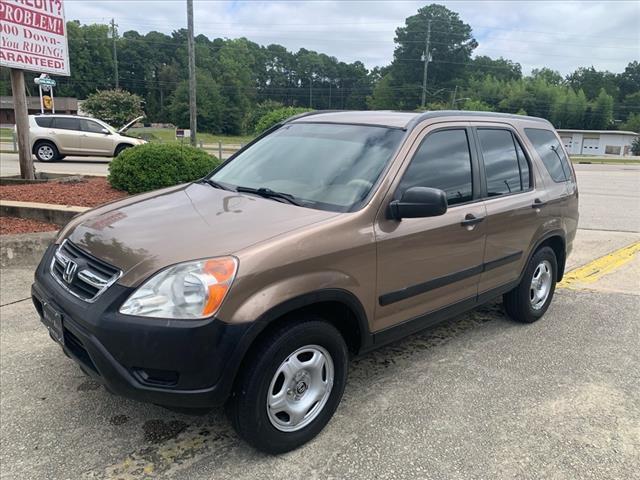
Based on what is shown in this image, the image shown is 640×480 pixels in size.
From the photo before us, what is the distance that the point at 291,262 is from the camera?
2453 millimetres

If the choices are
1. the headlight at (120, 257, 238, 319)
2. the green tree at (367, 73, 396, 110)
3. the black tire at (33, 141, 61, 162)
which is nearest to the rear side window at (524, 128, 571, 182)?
the headlight at (120, 257, 238, 319)

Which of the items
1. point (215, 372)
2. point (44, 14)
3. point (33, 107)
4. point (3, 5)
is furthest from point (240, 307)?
point (33, 107)

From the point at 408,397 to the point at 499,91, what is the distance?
325 ft

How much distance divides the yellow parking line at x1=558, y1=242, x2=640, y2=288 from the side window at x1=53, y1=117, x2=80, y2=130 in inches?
641

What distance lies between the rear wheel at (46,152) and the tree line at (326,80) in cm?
6158

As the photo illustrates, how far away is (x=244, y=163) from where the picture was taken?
3775 millimetres

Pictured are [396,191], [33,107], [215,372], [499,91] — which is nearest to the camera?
[215,372]

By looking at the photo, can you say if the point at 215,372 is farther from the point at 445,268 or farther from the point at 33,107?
the point at 33,107

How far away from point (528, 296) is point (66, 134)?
54.8 ft

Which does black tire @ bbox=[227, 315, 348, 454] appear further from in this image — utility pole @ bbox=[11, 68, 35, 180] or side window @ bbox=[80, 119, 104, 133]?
side window @ bbox=[80, 119, 104, 133]

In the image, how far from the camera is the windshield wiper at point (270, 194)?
9.84 feet

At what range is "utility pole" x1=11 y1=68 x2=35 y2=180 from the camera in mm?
7941

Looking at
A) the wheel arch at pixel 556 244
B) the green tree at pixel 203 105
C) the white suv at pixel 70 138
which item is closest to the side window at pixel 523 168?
the wheel arch at pixel 556 244

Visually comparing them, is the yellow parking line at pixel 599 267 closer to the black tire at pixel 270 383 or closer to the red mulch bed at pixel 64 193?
the black tire at pixel 270 383
